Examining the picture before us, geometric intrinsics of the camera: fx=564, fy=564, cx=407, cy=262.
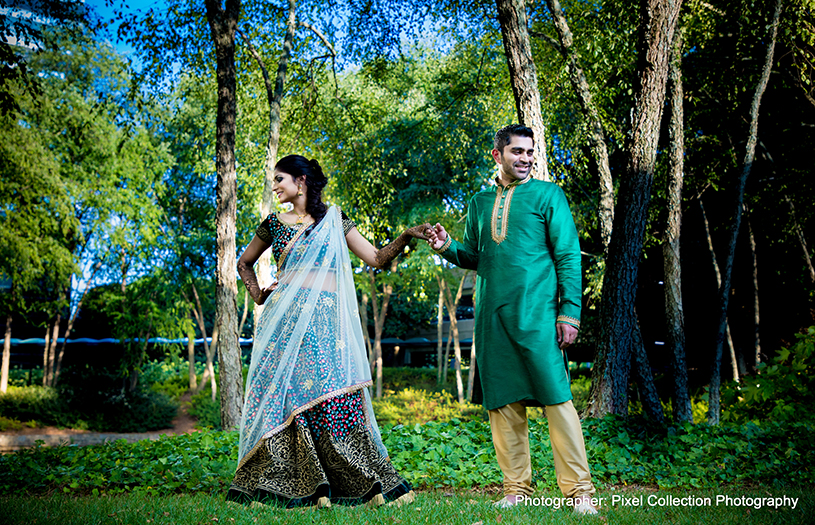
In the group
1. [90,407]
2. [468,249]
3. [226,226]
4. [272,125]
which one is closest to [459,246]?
[468,249]

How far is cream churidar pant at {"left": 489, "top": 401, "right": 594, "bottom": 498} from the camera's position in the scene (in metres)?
3.09

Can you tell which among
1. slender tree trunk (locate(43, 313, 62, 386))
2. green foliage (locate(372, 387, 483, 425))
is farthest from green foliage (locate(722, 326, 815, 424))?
slender tree trunk (locate(43, 313, 62, 386))

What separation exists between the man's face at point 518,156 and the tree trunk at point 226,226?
16.6 feet

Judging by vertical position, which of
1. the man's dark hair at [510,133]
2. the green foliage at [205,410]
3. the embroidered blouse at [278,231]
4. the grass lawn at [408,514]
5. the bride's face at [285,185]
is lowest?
the green foliage at [205,410]

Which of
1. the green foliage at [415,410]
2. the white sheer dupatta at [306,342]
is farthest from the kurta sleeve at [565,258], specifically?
the green foliage at [415,410]

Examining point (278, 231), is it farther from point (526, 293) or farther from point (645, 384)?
point (645, 384)

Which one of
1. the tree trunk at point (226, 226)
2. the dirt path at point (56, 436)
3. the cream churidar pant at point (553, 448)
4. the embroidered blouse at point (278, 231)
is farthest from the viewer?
the dirt path at point (56, 436)

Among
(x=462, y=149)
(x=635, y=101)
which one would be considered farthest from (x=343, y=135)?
(x=635, y=101)

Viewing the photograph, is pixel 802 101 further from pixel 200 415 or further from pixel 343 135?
pixel 200 415

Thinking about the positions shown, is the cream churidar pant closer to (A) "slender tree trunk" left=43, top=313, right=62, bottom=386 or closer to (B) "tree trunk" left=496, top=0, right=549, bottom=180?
(B) "tree trunk" left=496, top=0, right=549, bottom=180

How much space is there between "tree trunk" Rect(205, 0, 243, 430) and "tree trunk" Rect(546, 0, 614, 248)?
15.7 feet

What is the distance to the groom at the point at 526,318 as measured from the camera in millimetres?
3113

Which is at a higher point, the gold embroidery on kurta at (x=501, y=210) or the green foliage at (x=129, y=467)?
the gold embroidery on kurta at (x=501, y=210)

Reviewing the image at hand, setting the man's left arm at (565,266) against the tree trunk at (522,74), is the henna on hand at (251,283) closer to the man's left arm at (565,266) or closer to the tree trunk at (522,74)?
the man's left arm at (565,266)
